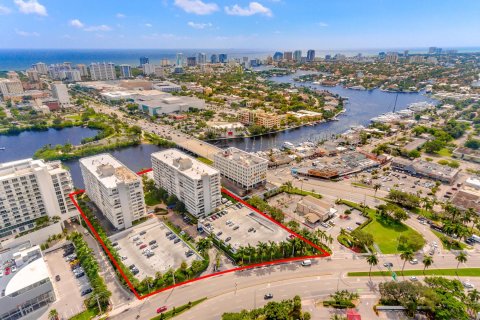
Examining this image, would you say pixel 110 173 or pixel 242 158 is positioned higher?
pixel 110 173

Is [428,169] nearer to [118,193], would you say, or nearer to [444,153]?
[444,153]

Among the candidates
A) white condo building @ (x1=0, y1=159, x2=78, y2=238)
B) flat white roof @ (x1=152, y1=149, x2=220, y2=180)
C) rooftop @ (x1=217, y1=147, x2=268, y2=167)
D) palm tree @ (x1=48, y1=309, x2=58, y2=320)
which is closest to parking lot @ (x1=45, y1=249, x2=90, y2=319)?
palm tree @ (x1=48, y1=309, x2=58, y2=320)

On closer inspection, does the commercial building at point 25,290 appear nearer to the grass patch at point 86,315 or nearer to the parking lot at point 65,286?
the parking lot at point 65,286

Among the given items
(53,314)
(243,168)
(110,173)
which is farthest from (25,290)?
(243,168)

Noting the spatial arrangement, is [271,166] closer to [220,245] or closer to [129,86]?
[220,245]

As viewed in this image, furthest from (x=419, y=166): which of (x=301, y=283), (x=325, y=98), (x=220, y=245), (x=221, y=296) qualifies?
(x=325, y=98)

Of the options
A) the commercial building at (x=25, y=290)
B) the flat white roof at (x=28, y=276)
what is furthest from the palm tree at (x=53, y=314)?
the flat white roof at (x=28, y=276)
